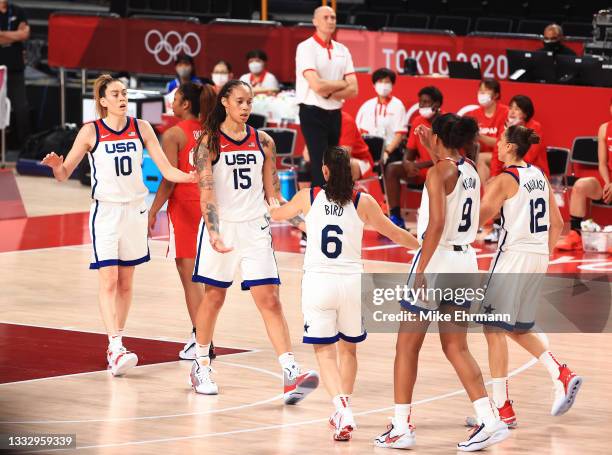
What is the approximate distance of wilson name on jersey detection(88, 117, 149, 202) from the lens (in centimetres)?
849

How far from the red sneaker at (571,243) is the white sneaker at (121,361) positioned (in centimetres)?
622

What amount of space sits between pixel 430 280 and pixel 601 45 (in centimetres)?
927

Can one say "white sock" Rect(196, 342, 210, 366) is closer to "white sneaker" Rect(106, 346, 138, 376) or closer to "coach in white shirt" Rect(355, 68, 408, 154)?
"white sneaker" Rect(106, 346, 138, 376)

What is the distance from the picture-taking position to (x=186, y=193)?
28.8 feet

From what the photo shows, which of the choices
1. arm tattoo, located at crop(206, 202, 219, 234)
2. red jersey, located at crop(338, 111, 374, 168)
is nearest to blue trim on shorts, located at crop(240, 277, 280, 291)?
arm tattoo, located at crop(206, 202, 219, 234)

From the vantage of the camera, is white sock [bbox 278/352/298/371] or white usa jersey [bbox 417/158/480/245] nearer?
white usa jersey [bbox 417/158/480/245]

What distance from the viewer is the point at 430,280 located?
6691 millimetres

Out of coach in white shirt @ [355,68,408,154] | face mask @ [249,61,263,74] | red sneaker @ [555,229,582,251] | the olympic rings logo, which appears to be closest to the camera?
red sneaker @ [555,229,582,251]

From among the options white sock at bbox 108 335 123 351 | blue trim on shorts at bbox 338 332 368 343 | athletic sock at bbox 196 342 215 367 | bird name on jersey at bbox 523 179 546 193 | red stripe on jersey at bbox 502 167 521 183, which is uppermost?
red stripe on jersey at bbox 502 167 521 183

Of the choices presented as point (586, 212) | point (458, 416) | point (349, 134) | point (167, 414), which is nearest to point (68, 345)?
point (167, 414)

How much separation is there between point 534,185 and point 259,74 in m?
10.5

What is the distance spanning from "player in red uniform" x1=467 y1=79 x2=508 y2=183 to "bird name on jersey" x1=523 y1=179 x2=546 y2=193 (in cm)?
672

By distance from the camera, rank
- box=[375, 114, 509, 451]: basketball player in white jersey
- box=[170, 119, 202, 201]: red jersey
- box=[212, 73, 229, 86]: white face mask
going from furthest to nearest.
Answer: box=[212, 73, 229, 86]: white face mask < box=[170, 119, 202, 201]: red jersey < box=[375, 114, 509, 451]: basketball player in white jersey

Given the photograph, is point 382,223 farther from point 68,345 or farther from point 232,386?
point 68,345
